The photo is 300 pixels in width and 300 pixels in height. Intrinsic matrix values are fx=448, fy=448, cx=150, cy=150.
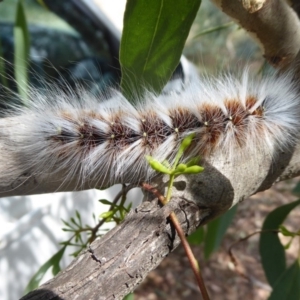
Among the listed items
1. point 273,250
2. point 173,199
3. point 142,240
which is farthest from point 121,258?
point 273,250

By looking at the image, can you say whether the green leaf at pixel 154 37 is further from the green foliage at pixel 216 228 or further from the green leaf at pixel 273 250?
the green foliage at pixel 216 228

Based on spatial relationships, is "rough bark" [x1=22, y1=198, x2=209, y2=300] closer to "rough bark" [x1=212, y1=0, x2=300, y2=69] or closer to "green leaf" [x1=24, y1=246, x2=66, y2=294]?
"rough bark" [x1=212, y1=0, x2=300, y2=69]

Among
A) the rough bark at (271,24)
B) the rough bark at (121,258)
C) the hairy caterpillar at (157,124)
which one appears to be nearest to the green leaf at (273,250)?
the hairy caterpillar at (157,124)

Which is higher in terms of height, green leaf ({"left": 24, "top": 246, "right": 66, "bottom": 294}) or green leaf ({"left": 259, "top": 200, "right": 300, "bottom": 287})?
green leaf ({"left": 24, "top": 246, "right": 66, "bottom": 294})

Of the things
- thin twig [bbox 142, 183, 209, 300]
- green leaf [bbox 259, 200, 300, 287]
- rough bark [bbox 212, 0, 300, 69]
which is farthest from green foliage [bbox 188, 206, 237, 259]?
thin twig [bbox 142, 183, 209, 300]

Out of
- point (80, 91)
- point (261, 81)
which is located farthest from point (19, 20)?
point (261, 81)

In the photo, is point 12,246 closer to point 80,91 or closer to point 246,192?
point 80,91
